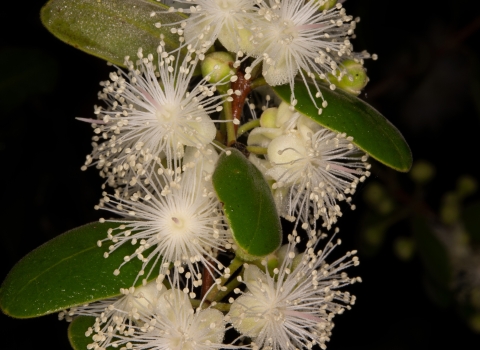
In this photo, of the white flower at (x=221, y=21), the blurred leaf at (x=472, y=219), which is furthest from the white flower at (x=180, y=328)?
the blurred leaf at (x=472, y=219)

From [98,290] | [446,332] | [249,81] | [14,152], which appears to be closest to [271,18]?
[249,81]

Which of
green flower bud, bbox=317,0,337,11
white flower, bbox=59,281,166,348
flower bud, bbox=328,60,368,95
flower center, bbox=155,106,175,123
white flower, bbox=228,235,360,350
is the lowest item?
white flower, bbox=59,281,166,348

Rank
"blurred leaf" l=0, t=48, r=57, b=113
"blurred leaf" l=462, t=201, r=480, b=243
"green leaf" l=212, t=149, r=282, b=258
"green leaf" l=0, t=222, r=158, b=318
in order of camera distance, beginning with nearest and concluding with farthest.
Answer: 1. "green leaf" l=212, t=149, r=282, b=258
2. "green leaf" l=0, t=222, r=158, b=318
3. "blurred leaf" l=0, t=48, r=57, b=113
4. "blurred leaf" l=462, t=201, r=480, b=243

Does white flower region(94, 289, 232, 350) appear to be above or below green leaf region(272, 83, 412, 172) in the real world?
below

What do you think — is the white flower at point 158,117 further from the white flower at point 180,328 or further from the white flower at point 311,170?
the white flower at point 180,328

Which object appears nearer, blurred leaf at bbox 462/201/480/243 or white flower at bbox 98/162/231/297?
white flower at bbox 98/162/231/297

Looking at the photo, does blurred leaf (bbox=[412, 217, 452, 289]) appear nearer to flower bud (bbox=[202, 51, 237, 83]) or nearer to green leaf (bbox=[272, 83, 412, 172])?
green leaf (bbox=[272, 83, 412, 172])

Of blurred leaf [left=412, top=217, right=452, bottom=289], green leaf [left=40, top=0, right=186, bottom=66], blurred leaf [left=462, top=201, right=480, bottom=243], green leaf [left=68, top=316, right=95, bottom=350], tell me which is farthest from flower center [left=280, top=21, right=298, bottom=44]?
blurred leaf [left=462, top=201, right=480, bottom=243]

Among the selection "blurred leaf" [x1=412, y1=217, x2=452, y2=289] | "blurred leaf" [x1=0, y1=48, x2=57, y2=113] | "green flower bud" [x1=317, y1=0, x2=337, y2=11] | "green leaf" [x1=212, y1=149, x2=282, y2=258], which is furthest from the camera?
"blurred leaf" [x1=412, y1=217, x2=452, y2=289]

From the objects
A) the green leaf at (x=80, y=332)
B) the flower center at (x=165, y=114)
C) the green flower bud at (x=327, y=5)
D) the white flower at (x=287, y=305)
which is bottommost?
the green leaf at (x=80, y=332)
